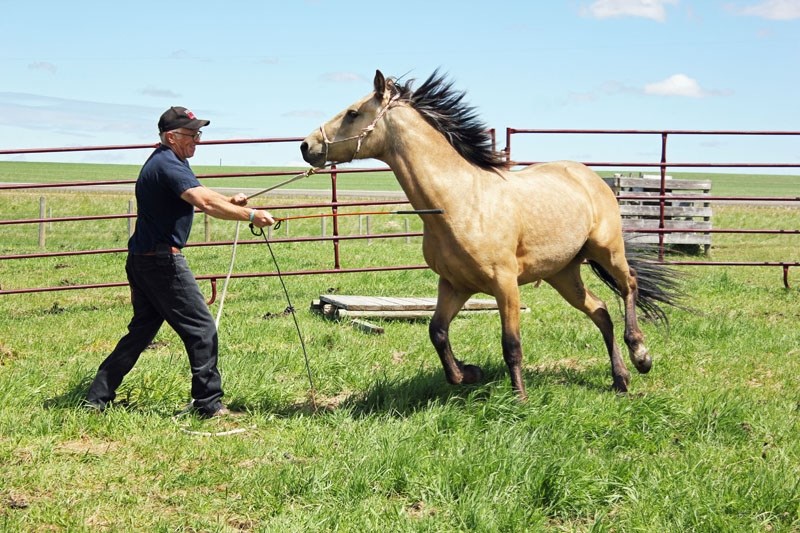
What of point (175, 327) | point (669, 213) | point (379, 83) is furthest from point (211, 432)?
point (669, 213)

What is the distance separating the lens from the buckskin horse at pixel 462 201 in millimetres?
5855

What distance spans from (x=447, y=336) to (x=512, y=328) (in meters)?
0.46

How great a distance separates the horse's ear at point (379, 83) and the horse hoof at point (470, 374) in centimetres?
199

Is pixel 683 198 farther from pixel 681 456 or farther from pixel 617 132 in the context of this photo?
pixel 681 456

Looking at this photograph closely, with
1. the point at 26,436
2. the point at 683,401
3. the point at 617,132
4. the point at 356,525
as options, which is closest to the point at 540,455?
the point at 356,525

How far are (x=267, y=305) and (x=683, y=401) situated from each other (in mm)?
5774

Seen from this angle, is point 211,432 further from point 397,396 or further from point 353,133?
point 353,133

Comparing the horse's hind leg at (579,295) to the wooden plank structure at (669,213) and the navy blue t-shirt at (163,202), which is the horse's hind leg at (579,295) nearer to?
the navy blue t-shirt at (163,202)

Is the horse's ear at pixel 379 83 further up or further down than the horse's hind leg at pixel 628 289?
further up

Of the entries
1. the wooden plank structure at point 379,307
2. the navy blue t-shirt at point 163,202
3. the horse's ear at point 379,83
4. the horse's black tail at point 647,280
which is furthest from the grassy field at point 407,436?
the horse's ear at point 379,83

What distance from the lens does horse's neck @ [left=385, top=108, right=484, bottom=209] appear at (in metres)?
5.87

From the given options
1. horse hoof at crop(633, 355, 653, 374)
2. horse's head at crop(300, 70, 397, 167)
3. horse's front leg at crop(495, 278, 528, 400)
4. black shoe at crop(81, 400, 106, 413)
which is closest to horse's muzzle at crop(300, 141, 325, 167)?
horse's head at crop(300, 70, 397, 167)

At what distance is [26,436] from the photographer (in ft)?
17.4

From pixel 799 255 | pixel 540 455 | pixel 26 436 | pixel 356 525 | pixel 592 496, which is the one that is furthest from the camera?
pixel 799 255
